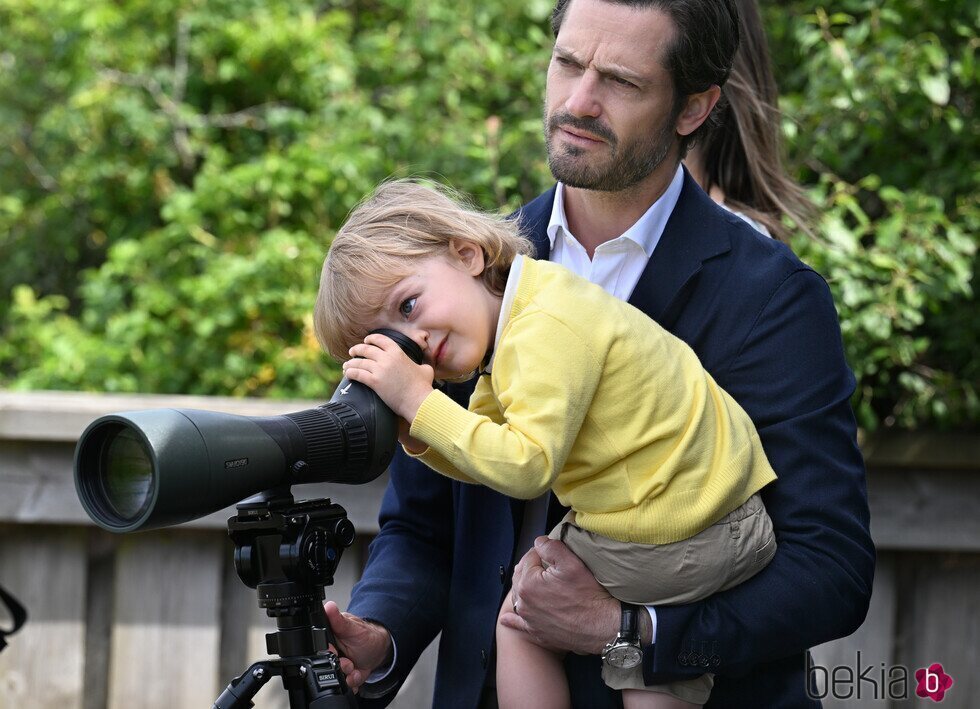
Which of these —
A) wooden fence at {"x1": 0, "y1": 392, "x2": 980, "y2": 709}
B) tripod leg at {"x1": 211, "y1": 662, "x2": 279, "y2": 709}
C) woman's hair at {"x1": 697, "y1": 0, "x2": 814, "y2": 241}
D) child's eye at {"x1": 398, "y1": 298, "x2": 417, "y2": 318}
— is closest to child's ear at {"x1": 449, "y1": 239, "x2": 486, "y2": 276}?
child's eye at {"x1": 398, "y1": 298, "x2": 417, "y2": 318}

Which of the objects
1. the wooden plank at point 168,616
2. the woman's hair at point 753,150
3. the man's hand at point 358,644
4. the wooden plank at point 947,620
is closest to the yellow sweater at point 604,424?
the man's hand at point 358,644

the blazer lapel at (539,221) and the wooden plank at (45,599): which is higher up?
the blazer lapel at (539,221)

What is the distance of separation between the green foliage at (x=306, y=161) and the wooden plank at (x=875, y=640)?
45 cm

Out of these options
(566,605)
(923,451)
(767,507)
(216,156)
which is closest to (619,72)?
(767,507)

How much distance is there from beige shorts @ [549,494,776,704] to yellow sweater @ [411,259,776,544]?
0.07 feet

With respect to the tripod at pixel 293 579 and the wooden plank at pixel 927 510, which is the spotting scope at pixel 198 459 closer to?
the tripod at pixel 293 579

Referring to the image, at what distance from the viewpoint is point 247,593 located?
3.01 m

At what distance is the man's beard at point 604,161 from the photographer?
1943 mm

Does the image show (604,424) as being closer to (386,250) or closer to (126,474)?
(386,250)

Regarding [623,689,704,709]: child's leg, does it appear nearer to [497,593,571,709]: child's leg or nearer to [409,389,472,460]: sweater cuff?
[497,593,571,709]: child's leg

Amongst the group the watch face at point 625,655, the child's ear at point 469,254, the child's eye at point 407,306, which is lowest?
the watch face at point 625,655

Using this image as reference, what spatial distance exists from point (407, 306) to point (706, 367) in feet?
1.55

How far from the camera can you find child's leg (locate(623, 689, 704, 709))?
6.12ft

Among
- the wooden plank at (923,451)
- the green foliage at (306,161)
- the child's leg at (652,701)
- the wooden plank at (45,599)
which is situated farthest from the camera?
the green foliage at (306,161)
